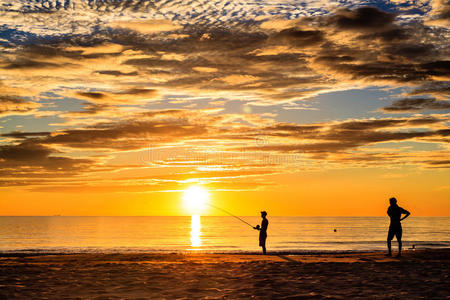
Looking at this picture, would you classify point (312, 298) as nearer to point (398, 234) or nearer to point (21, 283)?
point (21, 283)

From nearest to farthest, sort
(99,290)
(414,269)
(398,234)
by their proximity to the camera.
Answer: (99,290) < (414,269) < (398,234)

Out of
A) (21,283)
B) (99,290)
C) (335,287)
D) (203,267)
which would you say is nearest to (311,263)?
(203,267)

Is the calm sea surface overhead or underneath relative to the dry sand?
underneath

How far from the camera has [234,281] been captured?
41.0 feet

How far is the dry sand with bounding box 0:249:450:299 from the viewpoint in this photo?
1048cm

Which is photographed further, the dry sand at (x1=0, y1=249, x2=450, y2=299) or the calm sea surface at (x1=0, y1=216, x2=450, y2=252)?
the calm sea surface at (x1=0, y1=216, x2=450, y2=252)

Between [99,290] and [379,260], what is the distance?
38.3 ft

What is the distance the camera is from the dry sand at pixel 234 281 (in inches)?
412

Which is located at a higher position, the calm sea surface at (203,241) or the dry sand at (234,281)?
the dry sand at (234,281)

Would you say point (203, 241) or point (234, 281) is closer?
point (234, 281)

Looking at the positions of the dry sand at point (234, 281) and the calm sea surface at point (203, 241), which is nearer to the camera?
the dry sand at point (234, 281)

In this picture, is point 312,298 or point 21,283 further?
point 21,283

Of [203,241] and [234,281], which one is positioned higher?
[234,281]

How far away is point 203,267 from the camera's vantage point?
16.1 metres
